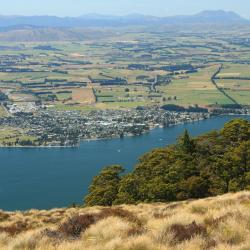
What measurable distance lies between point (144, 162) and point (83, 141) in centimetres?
6463

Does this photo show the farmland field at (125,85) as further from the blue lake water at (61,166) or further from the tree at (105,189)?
the tree at (105,189)

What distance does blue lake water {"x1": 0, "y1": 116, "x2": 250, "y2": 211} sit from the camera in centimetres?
6612

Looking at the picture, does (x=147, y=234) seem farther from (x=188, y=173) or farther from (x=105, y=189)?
(x=105, y=189)

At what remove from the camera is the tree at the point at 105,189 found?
100 feet

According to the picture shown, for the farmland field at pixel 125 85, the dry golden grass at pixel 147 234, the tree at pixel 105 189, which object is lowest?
the farmland field at pixel 125 85

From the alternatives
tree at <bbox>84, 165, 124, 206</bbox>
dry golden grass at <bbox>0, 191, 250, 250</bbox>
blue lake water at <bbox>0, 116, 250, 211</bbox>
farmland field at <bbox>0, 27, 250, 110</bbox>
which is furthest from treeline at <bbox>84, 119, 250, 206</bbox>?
farmland field at <bbox>0, 27, 250, 110</bbox>

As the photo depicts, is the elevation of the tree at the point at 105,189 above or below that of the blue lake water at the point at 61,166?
above

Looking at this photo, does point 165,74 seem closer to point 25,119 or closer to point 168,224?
point 25,119

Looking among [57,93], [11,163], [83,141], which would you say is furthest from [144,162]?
[57,93]

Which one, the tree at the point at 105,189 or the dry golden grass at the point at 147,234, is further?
the tree at the point at 105,189

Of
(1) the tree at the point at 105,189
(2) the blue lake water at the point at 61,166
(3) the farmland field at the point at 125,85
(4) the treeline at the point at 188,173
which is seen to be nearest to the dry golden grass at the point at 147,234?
(4) the treeline at the point at 188,173

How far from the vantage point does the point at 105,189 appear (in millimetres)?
31797

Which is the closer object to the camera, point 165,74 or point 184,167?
point 184,167

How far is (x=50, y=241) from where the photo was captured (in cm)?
905
